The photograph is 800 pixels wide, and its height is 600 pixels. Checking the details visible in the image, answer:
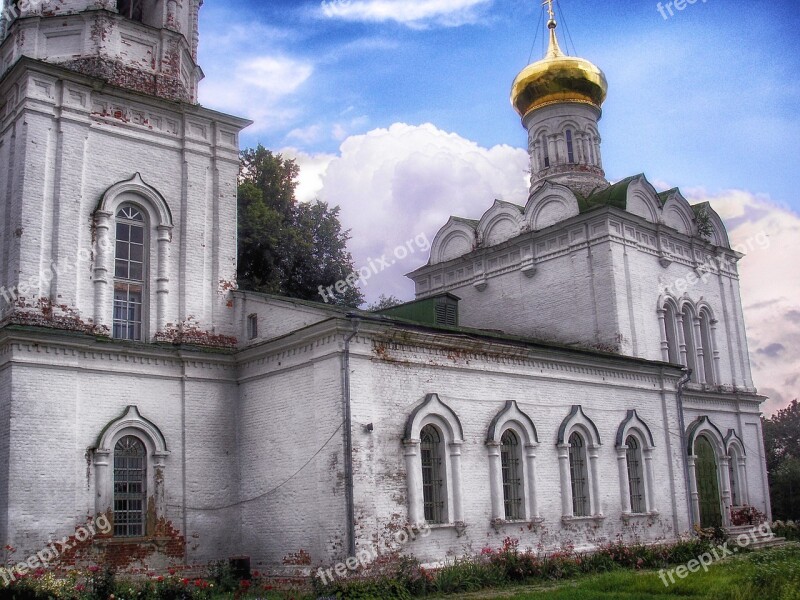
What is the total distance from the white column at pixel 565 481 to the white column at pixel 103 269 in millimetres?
9350

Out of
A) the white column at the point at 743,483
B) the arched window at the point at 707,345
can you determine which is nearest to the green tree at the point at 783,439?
the white column at the point at 743,483

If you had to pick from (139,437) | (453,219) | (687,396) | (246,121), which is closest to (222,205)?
(246,121)

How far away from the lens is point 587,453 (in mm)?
19031

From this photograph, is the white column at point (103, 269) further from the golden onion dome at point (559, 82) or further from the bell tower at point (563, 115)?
the golden onion dome at point (559, 82)

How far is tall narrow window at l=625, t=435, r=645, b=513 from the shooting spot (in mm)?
20078

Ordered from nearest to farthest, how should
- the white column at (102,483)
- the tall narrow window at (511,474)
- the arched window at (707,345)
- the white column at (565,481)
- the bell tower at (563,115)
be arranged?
the white column at (102,483), the tall narrow window at (511,474), the white column at (565,481), the arched window at (707,345), the bell tower at (563,115)

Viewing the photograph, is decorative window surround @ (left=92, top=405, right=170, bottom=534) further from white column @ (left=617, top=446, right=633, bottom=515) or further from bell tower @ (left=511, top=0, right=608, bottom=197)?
bell tower @ (left=511, top=0, right=608, bottom=197)

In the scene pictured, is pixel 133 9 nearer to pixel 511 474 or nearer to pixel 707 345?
pixel 511 474

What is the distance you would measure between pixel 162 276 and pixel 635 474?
11445mm

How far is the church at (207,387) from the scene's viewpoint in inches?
586

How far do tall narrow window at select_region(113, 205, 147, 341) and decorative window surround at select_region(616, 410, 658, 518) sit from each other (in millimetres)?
10635

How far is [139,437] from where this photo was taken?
1594 cm

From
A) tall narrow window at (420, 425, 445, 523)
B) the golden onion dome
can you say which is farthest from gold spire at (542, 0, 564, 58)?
tall narrow window at (420, 425, 445, 523)

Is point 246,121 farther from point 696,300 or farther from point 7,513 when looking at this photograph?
point 696,300
